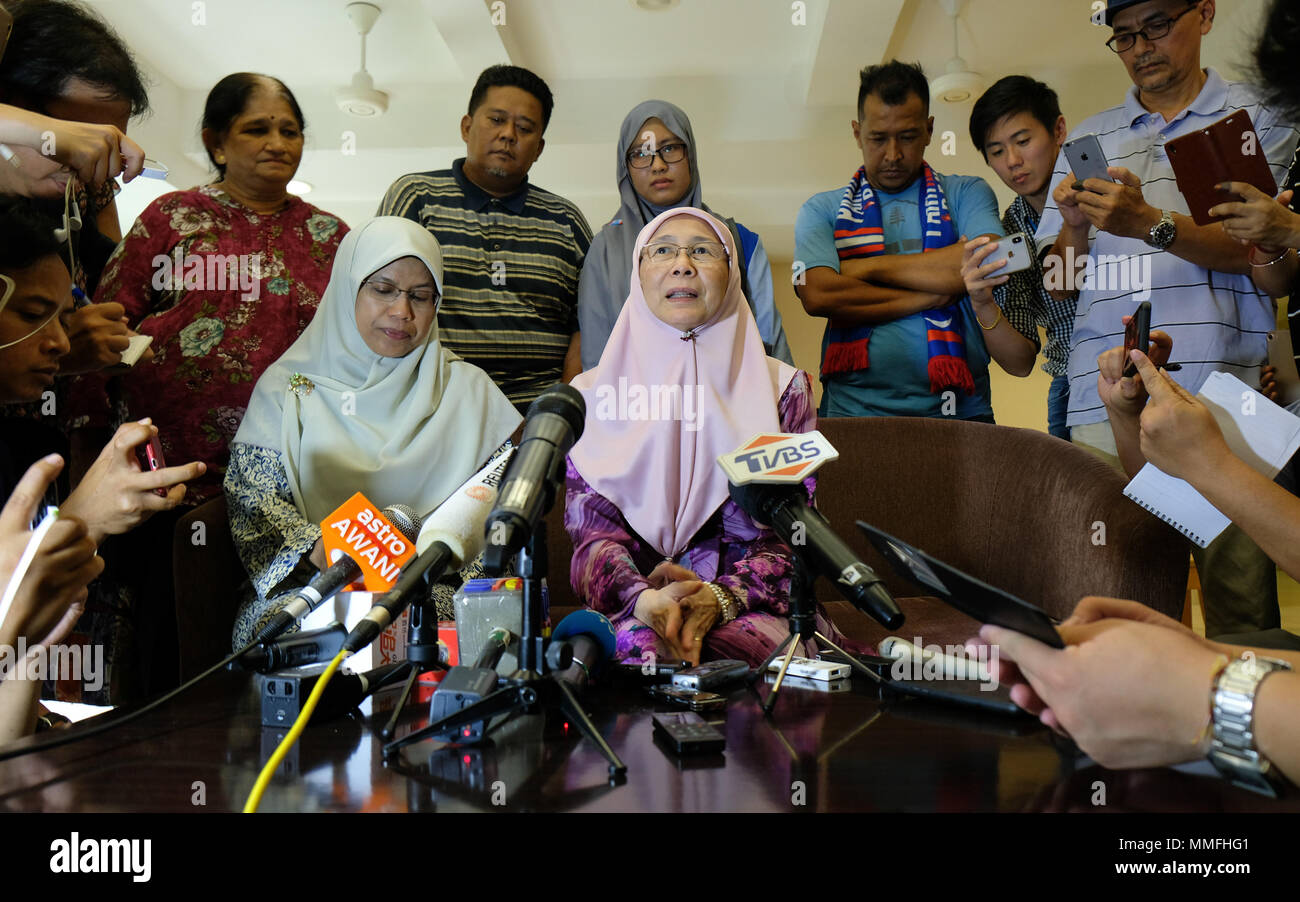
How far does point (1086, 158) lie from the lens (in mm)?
2244

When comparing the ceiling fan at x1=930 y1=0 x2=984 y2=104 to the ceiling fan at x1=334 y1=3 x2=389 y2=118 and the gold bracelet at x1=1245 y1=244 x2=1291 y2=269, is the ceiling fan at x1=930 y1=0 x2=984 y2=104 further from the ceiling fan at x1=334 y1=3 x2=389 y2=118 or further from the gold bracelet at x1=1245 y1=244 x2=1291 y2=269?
the gold bracelet at x1=1245 y1=244 x2=1291 y2=269

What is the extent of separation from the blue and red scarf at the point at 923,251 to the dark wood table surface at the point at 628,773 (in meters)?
1.74

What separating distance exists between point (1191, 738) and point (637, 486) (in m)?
1.30

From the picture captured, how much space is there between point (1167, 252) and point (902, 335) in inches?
28.3

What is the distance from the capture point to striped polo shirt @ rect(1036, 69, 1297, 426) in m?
2.28

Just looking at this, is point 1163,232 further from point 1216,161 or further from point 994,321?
point 994,321

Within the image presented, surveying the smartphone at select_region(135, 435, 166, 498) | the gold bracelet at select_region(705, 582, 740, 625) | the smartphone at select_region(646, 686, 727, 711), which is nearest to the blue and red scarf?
the gold bracelet at select_region(705, 582, 740, 625)

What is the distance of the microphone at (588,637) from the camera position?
1275 mm

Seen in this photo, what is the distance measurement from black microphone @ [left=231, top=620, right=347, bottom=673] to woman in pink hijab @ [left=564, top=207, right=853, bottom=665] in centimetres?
61

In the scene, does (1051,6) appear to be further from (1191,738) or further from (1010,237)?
(1191,738)

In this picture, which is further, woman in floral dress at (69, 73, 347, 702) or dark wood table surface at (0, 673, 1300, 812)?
woman in floral dress at (69, 73, 347, 702)
